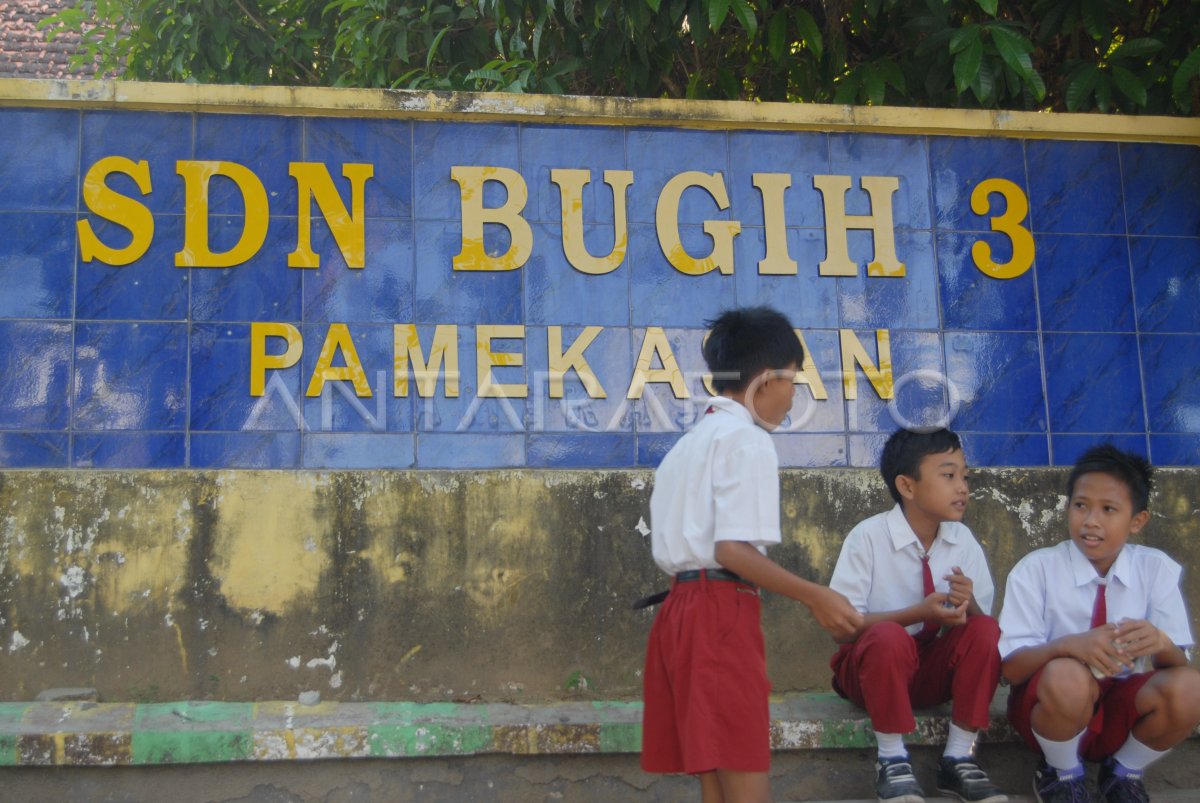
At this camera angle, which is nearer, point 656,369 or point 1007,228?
point 656,369

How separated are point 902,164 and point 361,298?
6.76ft

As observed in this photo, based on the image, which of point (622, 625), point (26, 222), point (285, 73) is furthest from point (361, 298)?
point (285, 73)

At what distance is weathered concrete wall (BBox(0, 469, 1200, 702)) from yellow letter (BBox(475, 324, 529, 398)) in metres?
0.31

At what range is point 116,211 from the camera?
173 inches

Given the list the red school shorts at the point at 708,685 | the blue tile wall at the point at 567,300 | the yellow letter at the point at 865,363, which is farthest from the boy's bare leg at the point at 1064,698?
the yellow letter at the point at 865,363

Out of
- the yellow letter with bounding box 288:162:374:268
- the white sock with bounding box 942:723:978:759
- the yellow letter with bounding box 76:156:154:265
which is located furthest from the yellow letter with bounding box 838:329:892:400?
the yellow letter with bounding box 76:156:154:265

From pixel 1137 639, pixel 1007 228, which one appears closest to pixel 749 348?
pixel 1137 639

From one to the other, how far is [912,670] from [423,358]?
75.3 inches

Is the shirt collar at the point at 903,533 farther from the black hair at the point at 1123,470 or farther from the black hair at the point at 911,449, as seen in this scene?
the black hair at the point at 1123,470

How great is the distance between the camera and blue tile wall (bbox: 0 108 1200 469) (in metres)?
4.30

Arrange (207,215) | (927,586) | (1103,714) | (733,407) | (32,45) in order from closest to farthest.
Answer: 1. (733,407)
2. (1103,714)
3. (927,586)
4. (207,215)
5. (32,45)

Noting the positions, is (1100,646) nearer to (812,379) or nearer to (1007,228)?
(812,379)

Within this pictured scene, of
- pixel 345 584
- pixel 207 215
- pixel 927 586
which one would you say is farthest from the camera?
pixel 207 215

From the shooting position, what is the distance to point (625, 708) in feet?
13.5
